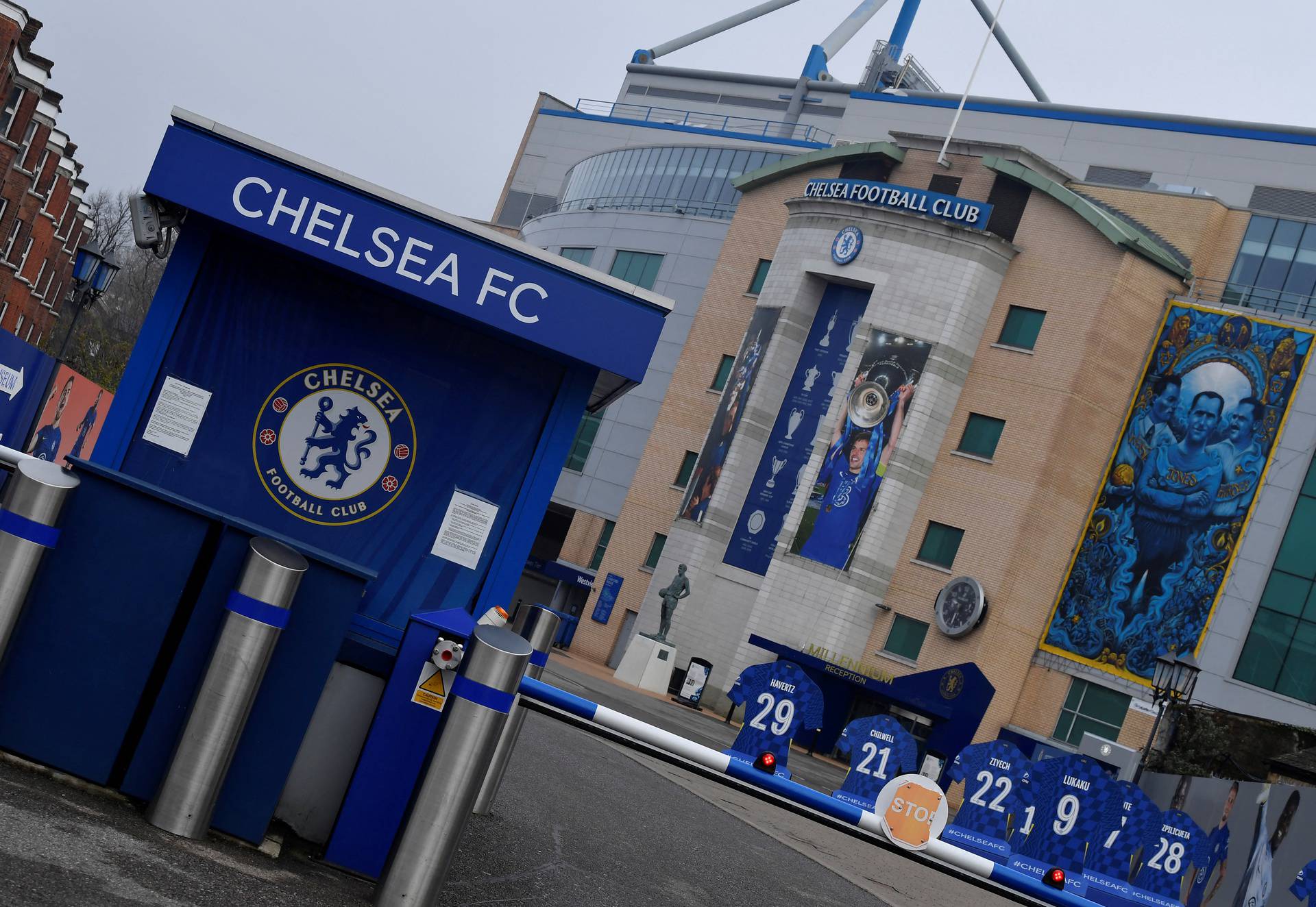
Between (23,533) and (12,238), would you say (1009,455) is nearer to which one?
(23,533)

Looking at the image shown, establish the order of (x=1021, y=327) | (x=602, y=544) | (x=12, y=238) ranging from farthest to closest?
(x=602, y=544), (x=12, y=238), (x=1021, y=327)

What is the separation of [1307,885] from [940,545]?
109ft

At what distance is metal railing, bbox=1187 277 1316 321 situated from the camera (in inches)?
1597

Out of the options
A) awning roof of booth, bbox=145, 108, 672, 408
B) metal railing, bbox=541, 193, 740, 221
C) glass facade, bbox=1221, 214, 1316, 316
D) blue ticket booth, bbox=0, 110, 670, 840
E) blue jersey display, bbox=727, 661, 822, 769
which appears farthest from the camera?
metal railing, bbox=541, 193, 740, 221

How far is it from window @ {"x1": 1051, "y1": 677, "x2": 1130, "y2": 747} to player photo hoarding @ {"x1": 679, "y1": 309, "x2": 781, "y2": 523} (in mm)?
12702

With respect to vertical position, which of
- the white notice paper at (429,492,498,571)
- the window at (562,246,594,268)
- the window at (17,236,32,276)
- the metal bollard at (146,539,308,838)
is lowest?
the metal bollard at (146,539,308,838)

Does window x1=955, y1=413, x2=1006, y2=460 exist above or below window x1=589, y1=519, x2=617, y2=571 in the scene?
above

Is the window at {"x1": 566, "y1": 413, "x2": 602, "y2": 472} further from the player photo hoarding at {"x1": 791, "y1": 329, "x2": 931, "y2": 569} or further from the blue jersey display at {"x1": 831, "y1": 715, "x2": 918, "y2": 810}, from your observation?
the blue jersey display at {"x1": 831, "y1": 715, "x2": 918, "y2": 810}

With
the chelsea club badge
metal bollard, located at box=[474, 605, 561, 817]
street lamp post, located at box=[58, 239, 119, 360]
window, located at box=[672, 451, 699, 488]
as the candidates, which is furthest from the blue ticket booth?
window, located at box=[672, 451, 699, 488]

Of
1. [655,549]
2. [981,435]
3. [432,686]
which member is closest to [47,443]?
[432,686]

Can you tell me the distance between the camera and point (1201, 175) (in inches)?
2053

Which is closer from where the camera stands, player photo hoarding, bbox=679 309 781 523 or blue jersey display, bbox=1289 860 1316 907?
blue jersey display, bbox=1289 860 1316 907

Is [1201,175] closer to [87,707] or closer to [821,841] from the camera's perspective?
[821,841]

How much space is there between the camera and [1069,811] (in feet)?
38.9
